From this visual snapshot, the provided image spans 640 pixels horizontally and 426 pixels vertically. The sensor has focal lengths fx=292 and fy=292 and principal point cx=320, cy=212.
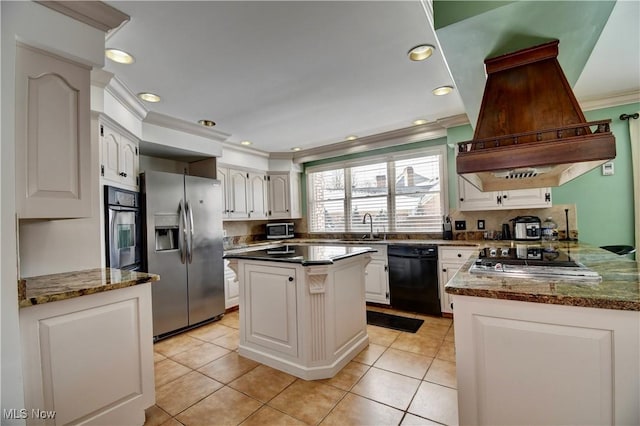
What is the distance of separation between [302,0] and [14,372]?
220 cm

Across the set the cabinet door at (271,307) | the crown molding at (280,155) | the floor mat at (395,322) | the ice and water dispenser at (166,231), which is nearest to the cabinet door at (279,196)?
the crown molding at (280,155)

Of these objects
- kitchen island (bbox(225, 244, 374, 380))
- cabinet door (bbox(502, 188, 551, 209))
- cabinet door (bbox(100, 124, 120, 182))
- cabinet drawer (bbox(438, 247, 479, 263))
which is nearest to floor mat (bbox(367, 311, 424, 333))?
kitchen island (bbox(225, 244, 374, 380))

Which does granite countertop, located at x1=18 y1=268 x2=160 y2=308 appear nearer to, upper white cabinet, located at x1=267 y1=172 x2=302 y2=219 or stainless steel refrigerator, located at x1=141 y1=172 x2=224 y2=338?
stainless steel refrigerator, located at x1=141 y1=172 x2=224 y2=338

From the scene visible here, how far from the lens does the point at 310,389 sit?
2092mm

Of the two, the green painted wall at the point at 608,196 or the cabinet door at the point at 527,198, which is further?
the cabinet door at the point at 527,198

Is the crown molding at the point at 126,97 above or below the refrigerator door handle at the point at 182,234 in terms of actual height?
above

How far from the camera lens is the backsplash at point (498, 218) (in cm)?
320

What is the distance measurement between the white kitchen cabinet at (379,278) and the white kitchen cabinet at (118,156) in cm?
294

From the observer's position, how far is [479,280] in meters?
1.41

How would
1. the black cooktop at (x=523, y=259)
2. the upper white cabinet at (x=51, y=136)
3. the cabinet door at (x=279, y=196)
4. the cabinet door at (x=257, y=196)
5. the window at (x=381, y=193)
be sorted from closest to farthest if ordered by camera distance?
the upper white cabinet at (x=51, y=136)
the black cooktop at (x=523, y=259)
the window at (x=381, y=193)
the cabinet door at (x=257, y=196)
the cabinet door at (x=279, y=196)

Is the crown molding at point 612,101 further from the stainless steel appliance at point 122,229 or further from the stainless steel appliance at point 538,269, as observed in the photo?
the stainless steel appliance at point 122,229

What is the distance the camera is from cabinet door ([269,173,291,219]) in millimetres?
5027

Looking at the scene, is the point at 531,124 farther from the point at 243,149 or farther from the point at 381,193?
the point at 243,149

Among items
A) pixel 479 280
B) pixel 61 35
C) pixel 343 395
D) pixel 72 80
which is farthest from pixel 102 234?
pixel 479 280
